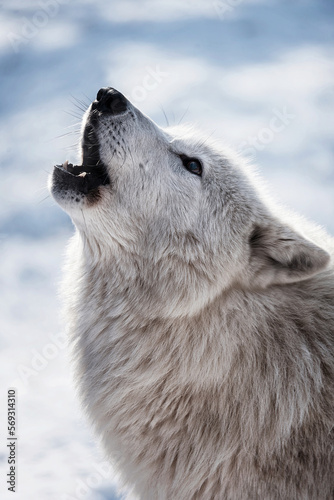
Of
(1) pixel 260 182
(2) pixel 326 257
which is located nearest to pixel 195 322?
(2) pixel 326 257

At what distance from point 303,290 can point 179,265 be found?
0.99 metres

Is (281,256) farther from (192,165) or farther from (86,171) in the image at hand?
(86,171)

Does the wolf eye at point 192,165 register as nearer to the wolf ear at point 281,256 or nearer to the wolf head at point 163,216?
the wolf head at point 163,216

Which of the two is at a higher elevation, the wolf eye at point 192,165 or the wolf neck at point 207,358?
the wolf eye at point 192,165

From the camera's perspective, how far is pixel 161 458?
436cm

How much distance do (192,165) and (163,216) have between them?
537mm

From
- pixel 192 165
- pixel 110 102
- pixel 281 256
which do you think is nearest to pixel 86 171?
pixel 110 102

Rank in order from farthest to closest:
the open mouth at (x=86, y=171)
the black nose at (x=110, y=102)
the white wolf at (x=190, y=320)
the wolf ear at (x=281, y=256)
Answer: the black nose at (x=110, y=102), the open mouth at (x=86, y=171), the white wolf at (x=190, y=320), the wolf ear at (x=281, y=256)

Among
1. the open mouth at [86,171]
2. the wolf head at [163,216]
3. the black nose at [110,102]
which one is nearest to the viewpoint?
the wolf head at [163,216]

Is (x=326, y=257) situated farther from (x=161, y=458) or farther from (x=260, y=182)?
(x=161, y=458)

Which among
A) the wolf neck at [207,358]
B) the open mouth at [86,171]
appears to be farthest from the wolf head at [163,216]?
the wolf neck at [207,358]

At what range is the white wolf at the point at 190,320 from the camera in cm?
421

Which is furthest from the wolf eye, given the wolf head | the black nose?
the black nose

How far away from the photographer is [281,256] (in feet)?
14.2
